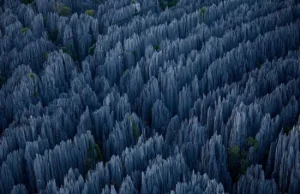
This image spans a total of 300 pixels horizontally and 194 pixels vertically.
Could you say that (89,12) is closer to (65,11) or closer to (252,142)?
(65,11)

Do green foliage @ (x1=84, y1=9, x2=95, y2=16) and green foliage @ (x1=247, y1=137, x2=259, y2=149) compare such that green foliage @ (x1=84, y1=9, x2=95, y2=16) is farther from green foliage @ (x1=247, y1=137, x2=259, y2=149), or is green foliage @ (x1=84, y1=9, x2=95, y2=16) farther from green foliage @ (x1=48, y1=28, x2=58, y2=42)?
green foliage @ (x1=247, y1=137, x2=259, y2=149)

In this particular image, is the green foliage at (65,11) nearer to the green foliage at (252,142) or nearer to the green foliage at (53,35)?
the green foliage at (53,35)

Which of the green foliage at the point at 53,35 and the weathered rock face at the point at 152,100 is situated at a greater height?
the green foliage at the point at 53,35

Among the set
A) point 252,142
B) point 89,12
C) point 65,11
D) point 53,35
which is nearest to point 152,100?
point 252,142

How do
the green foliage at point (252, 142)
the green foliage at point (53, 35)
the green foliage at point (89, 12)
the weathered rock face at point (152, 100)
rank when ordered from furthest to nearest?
the green foliage at point (89, 12) < the green foliage at point (53, 35) < the green foliage at point (252, 142) < the weathered rock face at point (152, 100)

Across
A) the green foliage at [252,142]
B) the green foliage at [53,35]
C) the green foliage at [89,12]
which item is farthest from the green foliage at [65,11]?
the green foliage at [252,142]

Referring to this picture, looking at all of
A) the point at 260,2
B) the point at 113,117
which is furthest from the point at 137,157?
the point at 260,2

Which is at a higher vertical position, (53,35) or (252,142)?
(53,35)

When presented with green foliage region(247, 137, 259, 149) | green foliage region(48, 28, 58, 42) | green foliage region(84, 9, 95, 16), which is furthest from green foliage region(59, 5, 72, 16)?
green foliage region(247, 137, 259, 149)

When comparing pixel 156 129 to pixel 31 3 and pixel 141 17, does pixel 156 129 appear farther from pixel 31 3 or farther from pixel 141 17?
pixel 31 3
